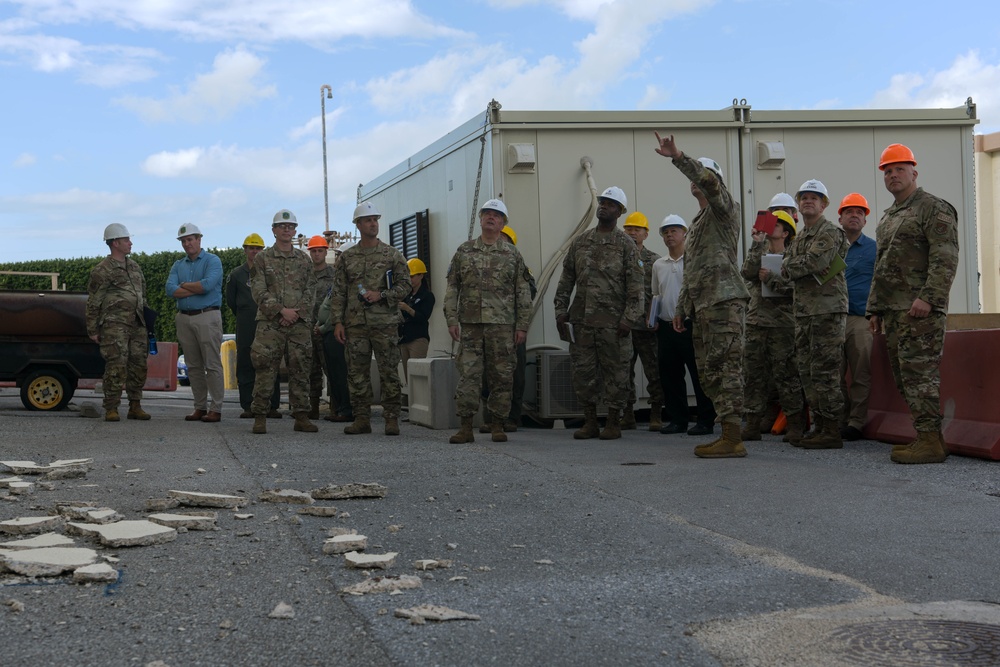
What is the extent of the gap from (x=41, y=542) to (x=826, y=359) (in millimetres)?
5926

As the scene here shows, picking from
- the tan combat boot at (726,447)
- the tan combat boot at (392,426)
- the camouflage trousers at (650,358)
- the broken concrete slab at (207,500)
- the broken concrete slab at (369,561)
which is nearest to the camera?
the broken concrete slab at (369,561)

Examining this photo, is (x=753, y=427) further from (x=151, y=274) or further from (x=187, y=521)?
(x=151, y=274)

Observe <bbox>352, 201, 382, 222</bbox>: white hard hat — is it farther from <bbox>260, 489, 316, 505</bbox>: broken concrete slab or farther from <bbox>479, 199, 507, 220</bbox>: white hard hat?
<bbox>260, 489, 316, 505</bbox>: broken concrete slab

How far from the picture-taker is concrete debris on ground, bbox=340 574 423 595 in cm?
400

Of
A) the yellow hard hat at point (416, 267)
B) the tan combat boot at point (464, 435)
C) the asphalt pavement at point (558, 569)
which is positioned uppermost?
the yellow hard hat at point (416, 267)

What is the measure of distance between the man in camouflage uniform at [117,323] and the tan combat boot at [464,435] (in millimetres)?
4263

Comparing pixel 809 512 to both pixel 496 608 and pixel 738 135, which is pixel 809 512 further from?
pixel 738 135

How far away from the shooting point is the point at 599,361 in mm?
10133

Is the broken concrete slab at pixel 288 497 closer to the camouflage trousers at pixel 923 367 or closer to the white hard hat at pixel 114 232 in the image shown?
the camouflage trousers at pixel 923 367

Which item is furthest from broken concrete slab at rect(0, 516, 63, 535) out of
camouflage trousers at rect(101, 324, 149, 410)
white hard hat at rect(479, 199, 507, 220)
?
camouflage trousers at rect(101, 324, 149, 410)

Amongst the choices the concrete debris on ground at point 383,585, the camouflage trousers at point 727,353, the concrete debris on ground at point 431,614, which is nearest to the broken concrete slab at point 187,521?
the concrete debris on ground at point 383,585

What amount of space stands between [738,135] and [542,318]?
2.82 meters

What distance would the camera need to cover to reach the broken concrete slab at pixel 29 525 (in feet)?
16.8

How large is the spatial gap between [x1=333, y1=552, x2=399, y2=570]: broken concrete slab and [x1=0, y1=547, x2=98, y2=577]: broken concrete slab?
988 millimetres
